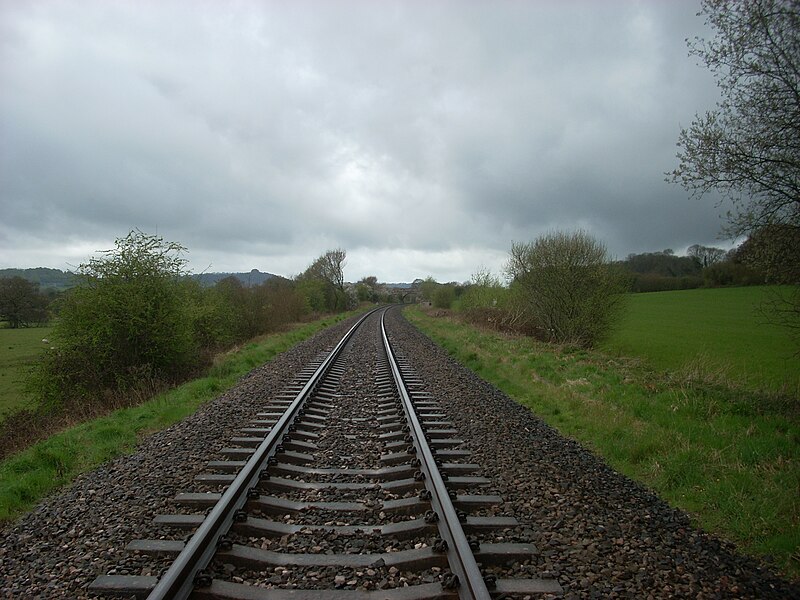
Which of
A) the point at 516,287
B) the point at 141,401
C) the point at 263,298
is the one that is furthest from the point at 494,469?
the point at 263,298

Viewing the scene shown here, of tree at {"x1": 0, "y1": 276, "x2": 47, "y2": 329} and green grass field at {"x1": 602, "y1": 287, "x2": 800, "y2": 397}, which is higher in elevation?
tree at {"x1": 0, "y1": 276, "x2": 47, "y2": 329}

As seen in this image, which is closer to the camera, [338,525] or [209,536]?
[209,536]

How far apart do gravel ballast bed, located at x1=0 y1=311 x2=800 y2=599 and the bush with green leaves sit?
6.94 m

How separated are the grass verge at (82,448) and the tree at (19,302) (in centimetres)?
4163

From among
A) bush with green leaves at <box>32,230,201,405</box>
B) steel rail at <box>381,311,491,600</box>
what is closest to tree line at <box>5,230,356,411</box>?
bush with green leaves at <box>32,230,201,405</box>

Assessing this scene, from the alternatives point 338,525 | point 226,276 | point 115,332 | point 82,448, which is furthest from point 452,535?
point 226,276

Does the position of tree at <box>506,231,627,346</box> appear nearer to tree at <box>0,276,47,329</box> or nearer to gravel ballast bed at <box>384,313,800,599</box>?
gravel ballast bed at <box>384,313,800,599</box>

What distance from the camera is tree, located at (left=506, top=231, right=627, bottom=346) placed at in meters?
21.3

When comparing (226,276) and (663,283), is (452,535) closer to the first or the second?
(226,276)

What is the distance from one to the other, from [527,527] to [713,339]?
31124 millimetres

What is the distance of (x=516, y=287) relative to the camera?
25.3m

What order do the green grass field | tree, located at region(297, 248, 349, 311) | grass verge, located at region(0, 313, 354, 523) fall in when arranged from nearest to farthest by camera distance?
grass verge, located at region(0, 313, 354, 523)
the green grass field
tree, located at region(297, 248, 349, 311)

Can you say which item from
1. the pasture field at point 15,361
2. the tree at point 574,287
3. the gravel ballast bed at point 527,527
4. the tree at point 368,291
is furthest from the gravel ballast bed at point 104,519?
the tree at point 368,291

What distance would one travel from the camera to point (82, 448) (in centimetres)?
668
